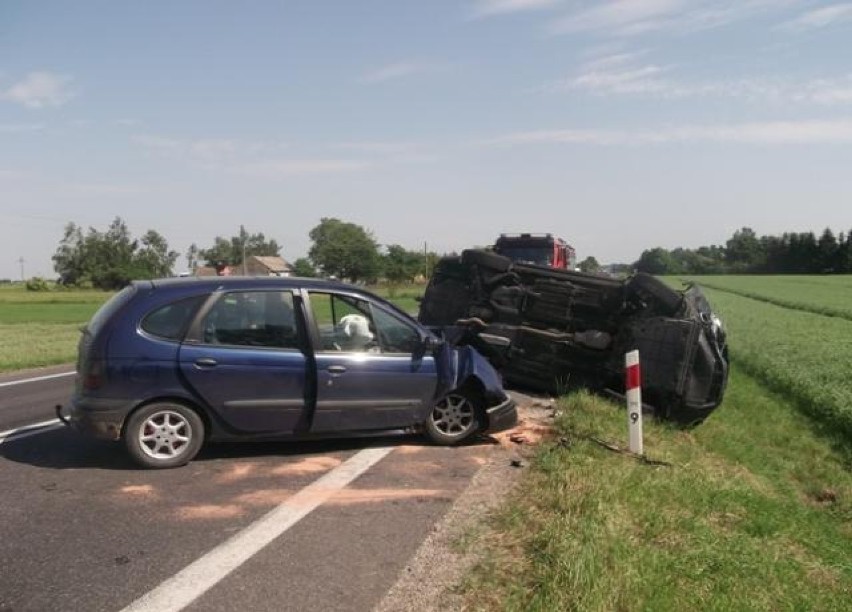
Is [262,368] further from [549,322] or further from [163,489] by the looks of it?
[549,322]

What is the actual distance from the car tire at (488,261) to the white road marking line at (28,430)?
571 cm

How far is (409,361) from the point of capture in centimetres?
697

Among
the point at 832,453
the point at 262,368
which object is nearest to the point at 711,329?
the point at 832,453

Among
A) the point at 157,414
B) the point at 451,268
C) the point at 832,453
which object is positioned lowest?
the point at 832,453

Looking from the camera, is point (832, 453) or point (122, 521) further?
point (832, 453)

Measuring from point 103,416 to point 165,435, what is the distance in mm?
508

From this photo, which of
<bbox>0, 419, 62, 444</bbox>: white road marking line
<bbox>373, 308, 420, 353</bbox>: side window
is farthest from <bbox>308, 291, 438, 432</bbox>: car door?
<bbox>0, 419, 62, 444</bbox>: white road marking line

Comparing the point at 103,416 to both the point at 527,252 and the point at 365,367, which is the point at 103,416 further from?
the point at 527,252

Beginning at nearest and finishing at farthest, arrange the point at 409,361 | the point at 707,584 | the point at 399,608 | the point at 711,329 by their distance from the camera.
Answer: the point at 399,608
the point at 707,584
the point at 409,361
the point at 711,329

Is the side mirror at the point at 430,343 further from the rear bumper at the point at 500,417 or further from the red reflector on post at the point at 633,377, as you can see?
the red reflector on post at the point at 633,377

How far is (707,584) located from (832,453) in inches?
287

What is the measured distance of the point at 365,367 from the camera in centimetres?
677

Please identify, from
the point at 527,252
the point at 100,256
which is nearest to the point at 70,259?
the point at 100,256

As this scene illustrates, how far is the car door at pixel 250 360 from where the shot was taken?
6.32 metres
